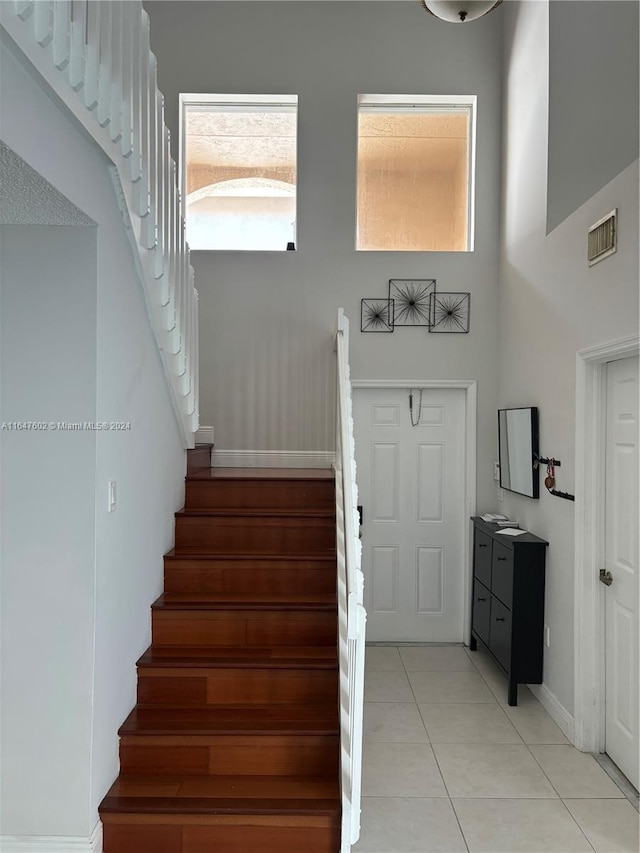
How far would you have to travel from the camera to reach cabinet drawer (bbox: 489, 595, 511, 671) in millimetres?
3926

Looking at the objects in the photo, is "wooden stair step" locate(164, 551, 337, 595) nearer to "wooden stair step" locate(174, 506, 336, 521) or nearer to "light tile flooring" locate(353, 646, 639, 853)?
"wooden stair step" locate(174, 506, 336, 521)

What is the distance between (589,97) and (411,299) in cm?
183

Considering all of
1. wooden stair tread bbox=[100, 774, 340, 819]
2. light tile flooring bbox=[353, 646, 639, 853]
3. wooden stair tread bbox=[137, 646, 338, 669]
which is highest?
wooden stair tread bbox=[137, 646, 338, 669]

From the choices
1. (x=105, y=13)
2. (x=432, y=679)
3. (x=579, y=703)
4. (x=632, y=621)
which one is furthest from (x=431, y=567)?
(x=105, y=13)

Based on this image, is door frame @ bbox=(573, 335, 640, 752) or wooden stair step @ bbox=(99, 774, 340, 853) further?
door frame @ bbox=(573, 335, 640, 752)

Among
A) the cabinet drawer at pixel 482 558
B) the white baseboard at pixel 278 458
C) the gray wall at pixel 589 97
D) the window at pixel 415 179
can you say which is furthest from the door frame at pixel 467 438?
the gray wall at pixel 589 97

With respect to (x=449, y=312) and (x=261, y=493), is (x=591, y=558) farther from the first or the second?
(x=449, y=312)

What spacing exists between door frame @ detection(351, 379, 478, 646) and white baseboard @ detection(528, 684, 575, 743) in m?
0.99

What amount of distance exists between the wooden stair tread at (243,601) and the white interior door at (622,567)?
142 cm

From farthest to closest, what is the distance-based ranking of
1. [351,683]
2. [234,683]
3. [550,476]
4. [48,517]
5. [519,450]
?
1. [519,450]
2. [550,476]
3. [234,683]
4. [48,517]
5. [351,683]

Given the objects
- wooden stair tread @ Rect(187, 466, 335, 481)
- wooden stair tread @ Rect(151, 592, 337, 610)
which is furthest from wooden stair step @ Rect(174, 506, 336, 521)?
wooden stair tread @ Rect(151, 592, 337, 610)

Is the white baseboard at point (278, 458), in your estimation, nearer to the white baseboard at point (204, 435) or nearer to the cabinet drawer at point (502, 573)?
the white baseboard at point (204, 435)

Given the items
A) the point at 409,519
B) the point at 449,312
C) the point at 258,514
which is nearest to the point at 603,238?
the point at 449,312

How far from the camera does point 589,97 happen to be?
355cm
